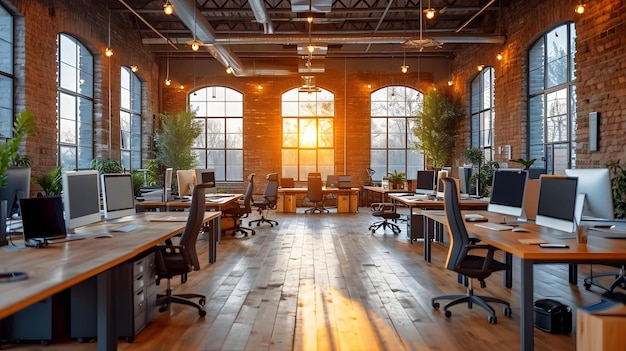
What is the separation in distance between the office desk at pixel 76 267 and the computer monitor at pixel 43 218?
0.11 metres

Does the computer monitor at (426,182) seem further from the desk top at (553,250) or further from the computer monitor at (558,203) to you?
the computer monitor at (558,203)

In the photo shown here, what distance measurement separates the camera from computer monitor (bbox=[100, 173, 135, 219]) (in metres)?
4.68

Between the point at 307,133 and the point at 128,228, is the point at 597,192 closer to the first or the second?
the point at 128,228

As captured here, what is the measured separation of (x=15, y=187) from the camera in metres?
4.19

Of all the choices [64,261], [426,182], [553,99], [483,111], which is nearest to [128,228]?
[64,261]

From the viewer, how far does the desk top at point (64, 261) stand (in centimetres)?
211

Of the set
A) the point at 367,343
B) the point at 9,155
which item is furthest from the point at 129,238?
the point at 367,343

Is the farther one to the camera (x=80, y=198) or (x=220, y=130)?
(x=220, y=130)

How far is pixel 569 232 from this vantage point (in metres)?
3.89

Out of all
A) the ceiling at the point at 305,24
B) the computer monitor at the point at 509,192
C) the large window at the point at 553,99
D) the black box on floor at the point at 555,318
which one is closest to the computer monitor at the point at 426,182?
the ceiling at the point at 305,24

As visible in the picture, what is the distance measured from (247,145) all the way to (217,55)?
4193mm

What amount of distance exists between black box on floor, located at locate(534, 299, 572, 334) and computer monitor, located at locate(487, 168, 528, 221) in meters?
1.08

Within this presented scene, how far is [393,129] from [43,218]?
13.7 m

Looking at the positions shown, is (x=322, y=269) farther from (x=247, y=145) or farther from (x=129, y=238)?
(x=247, y=145)
